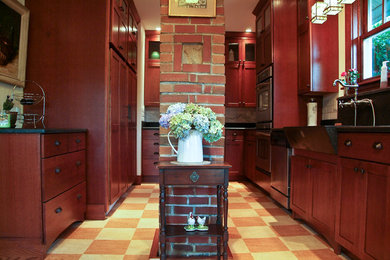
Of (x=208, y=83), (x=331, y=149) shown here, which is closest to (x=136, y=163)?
(x=208, y=83)

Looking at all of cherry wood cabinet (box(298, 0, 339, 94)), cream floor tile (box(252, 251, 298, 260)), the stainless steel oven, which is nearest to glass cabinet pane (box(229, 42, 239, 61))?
the stainless steel oven

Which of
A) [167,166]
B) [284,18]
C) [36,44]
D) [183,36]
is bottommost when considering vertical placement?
[167,166]

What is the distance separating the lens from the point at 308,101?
3.27 meters

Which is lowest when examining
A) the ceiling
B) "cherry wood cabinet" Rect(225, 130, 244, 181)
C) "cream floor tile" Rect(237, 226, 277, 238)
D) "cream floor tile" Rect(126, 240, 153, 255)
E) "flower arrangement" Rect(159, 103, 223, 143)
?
"cream floor tile" Rect(237, 226, 277, 238)

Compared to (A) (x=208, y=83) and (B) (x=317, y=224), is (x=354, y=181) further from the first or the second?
(A) (x=208, y=83)

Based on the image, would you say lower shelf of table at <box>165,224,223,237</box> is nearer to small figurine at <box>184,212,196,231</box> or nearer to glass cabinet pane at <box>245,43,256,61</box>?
small figurine at <box>184,212,196,231</box>

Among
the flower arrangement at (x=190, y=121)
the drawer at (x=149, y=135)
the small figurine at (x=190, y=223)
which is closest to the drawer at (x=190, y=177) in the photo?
the flower arrangement at (x=190, y=121)

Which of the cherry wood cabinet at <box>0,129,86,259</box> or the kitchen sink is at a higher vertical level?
the kitchen sink

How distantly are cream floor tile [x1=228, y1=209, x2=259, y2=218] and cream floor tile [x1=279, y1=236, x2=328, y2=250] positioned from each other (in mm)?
603

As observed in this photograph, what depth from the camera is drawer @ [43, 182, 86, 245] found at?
173cm

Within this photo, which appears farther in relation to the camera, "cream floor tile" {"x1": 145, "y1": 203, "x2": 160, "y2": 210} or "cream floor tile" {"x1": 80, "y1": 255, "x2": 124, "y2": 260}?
"cream floor tile" {"x1": 145, "y1": 203, "x2": 160, "y2": 210}

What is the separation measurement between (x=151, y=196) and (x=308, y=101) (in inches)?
95.4

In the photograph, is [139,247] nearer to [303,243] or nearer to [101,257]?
[101,257]

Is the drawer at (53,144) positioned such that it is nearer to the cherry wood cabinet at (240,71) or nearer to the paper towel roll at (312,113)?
the paper towel roll at (312,113)
